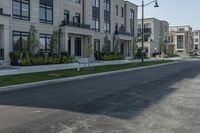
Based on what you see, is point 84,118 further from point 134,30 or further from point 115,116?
point 134,30

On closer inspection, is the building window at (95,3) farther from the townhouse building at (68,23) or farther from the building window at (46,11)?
the building window at (46,11)

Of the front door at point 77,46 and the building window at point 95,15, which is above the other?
the building window at point 95,15

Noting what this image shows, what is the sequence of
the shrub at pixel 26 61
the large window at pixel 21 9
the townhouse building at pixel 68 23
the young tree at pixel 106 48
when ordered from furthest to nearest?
the young tree at pixel 106 48 < the large window at pixel 21 9 < the townhouse building at pixel 68 23 < the shrub at pixel 26 61

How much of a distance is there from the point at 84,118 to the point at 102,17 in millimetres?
40806

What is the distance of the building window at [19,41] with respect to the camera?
101 ft

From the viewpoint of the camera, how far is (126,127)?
7617 mm

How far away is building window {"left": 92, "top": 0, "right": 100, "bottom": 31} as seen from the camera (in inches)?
1806

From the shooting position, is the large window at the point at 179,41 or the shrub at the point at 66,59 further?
the large window at the point at 179,41

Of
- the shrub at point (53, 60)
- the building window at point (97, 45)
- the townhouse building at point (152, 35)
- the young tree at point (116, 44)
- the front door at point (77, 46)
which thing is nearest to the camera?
the shrub at point (53, 60)

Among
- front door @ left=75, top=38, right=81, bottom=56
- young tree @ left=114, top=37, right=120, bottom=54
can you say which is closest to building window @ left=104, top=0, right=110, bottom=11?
young tree @ left=114, top=37, right=120, bottom=54

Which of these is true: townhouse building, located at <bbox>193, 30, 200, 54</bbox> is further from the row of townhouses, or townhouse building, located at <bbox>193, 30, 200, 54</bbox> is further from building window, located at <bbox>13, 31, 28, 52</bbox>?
building window, located at <bbox>13, 31, 28, 52</bbox>

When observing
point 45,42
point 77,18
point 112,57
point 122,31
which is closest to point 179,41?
point 122,31

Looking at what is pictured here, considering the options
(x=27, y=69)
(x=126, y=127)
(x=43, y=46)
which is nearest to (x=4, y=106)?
(x=126, y=127)

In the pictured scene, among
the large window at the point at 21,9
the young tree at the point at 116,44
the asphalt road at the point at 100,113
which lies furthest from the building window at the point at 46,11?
the asphalt road at the point at 100,113
